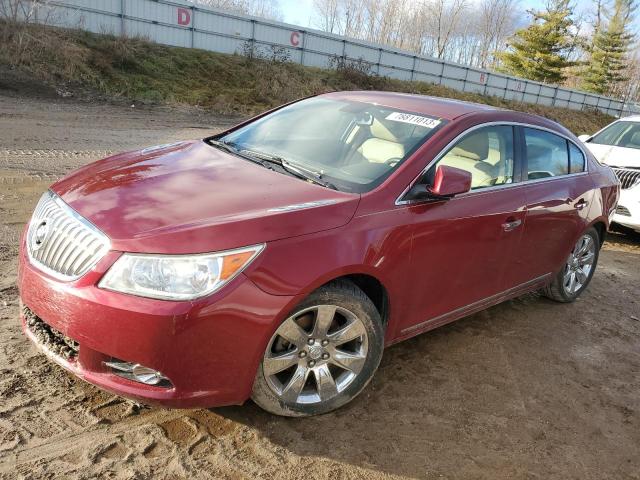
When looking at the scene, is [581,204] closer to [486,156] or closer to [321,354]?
[486,156]

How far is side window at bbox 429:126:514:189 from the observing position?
364cm

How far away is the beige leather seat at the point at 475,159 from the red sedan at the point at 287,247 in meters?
0.01

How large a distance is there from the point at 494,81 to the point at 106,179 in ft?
129

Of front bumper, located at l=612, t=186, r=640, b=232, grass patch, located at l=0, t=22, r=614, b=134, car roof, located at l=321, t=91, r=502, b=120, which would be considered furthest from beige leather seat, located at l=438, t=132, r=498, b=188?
grass patch, located at l=0, t=22, r=614, b=134

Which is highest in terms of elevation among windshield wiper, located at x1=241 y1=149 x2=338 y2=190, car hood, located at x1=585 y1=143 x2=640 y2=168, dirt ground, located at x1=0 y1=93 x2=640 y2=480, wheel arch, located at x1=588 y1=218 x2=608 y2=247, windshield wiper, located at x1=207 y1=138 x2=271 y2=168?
windshield wiper, located at x1=241 y1=149 x2=338 y2=190

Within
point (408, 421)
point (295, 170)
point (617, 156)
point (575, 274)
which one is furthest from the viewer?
point (617, 156)

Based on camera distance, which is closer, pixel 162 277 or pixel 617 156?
pixel 162 277

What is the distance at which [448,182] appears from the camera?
3158 mm

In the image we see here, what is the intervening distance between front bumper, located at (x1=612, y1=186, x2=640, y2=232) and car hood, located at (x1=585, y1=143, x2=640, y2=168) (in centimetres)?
54

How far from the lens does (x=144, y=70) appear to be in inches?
748

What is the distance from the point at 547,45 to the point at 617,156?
46337 mm

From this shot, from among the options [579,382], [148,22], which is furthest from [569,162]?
[148,22]

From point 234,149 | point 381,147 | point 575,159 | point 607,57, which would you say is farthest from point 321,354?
point 607,57

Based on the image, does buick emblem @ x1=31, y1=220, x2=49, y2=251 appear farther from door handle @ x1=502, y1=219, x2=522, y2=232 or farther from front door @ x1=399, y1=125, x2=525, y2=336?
door handle @ x1=502, y1=219, x2=522, y2=232
